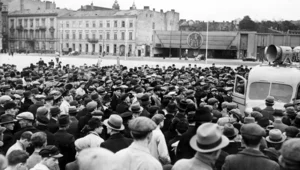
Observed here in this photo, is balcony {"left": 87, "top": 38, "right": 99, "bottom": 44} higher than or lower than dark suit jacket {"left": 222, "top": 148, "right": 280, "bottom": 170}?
higher

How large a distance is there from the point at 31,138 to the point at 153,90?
7570mm

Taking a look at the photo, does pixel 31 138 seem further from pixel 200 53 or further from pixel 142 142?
pixel 200 53

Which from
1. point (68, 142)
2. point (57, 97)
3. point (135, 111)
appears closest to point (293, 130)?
point (135, 111)

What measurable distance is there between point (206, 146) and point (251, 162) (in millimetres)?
709

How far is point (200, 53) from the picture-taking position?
69375 mm

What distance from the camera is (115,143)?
525cm

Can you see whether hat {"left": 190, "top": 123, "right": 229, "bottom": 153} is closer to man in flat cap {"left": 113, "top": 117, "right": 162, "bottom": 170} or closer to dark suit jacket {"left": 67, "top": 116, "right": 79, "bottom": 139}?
man in flat cap {"left": 113, "top": 117, "right": 162, "bottom": 170}

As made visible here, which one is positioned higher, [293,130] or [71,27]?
[71,27]

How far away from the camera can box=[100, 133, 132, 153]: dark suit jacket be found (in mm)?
5215

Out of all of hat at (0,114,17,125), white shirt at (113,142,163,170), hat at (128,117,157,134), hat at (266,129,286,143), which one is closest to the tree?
hat at (266,129,286,143)

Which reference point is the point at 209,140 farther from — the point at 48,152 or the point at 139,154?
the point at 48,152

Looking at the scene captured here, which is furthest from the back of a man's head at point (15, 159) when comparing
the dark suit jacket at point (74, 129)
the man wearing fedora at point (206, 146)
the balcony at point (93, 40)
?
the balcony at point (93, 40)

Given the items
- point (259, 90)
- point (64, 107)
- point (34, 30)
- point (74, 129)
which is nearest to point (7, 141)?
point (74, 129)

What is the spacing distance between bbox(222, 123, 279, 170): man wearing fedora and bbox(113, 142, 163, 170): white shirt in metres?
0.85
